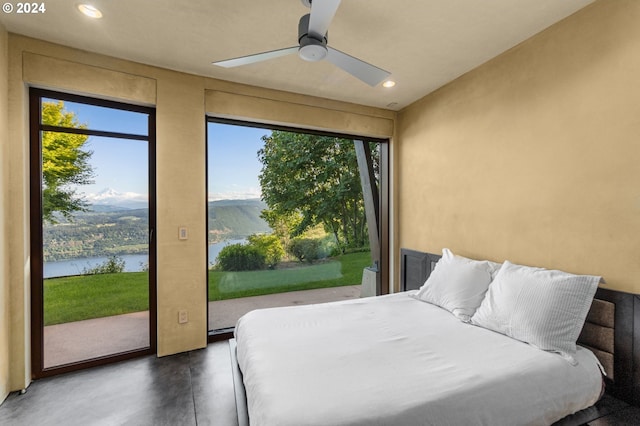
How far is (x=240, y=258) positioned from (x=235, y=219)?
1.60 ft

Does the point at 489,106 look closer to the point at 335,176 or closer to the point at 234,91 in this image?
the point at 335,176

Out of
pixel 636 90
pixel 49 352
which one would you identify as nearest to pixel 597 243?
pixel 636 90

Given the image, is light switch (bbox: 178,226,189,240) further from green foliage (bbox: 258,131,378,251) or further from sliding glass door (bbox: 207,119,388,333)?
green foliage (bbox: 258,131,378,251)

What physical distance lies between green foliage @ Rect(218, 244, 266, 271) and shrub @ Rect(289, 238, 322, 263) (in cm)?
44

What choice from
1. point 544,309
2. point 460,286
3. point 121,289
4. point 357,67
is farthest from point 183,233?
point 544,309

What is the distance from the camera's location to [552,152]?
2.26 metres

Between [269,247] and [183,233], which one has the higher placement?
[183,233]

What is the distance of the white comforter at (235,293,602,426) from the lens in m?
1.29

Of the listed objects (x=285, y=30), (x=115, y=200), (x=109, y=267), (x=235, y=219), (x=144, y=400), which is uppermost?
(x=285, y=30)

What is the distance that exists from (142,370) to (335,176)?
311 centimetres

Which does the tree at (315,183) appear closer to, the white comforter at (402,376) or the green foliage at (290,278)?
the green foliage at (290,278)

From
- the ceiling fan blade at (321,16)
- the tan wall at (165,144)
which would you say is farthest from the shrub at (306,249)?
the ceiling fan blade at (321,16)

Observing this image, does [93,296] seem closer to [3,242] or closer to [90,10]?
[3,242]

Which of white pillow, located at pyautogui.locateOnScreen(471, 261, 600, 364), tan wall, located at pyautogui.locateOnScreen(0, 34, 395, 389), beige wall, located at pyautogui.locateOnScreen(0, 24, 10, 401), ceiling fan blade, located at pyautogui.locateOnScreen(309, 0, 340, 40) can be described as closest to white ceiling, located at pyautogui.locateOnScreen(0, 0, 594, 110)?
tan wall, located at pyautogui.locateOnScreen(0, 34, 395, 389)
